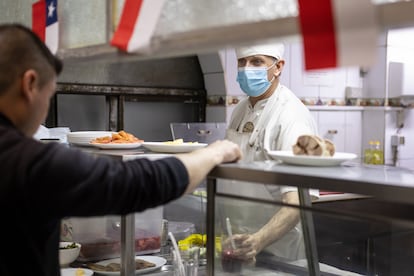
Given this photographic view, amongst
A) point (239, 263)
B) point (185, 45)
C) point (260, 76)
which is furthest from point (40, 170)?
point (260, 76)

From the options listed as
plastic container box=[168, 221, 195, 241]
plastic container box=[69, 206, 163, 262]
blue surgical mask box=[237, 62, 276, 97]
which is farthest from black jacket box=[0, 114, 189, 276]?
blue surgical mask box=[237, 62, 276, 97]

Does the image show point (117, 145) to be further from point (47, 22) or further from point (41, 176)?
point (41, 176)

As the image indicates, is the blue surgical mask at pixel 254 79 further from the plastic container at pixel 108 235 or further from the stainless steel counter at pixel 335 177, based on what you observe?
the stainless steel counter at pixel 335 177

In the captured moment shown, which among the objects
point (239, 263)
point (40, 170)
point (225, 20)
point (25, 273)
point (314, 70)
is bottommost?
point (239, 263)

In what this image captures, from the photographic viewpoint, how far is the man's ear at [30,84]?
986mm

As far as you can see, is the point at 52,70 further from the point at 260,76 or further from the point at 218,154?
the point at 260,76

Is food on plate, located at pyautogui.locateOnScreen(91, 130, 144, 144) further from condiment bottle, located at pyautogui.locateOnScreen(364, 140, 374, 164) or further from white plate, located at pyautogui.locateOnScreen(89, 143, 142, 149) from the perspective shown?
condiment bottle, located at pyautogui.locateOnScreen(364, 140, 374, 164)

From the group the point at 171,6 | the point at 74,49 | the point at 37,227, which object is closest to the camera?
the point at 37,227

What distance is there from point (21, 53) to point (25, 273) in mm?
431

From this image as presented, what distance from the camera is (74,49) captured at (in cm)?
146

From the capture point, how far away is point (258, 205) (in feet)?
5.04

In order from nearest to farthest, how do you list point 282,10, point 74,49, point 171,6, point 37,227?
1. point 282,10
2. point 37,227
3. point 171,6
4. point 74,49

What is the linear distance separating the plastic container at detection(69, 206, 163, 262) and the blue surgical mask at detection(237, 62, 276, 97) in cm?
83

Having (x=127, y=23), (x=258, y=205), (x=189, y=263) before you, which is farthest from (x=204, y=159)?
(x=189, y=263)
